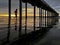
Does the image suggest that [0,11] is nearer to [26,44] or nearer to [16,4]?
[16,4]

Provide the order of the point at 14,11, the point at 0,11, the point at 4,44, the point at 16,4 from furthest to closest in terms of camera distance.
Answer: the point at 16,4 → the point at 14,11 → the point at 0,11 → the point at 4,44

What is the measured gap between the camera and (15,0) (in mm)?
14281

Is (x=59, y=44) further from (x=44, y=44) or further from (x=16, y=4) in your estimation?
(x=16, y=4)

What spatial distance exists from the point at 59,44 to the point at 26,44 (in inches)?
52.3

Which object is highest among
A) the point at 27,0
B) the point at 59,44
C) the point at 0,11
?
the point at 27,0

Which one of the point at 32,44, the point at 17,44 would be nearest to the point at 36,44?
the point at 32,44

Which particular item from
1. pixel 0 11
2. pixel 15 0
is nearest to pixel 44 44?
pixel 0 11

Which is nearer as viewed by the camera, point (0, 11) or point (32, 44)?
point (32, 44)

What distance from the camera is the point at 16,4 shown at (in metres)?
14.7

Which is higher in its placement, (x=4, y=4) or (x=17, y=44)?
(x=4, y=4)

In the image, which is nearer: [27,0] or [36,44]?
[36,44]

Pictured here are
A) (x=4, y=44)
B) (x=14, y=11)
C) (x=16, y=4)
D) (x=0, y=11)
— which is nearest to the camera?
(x=4, y=44)

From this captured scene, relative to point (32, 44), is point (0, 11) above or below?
above

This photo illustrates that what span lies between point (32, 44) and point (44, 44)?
48cm
